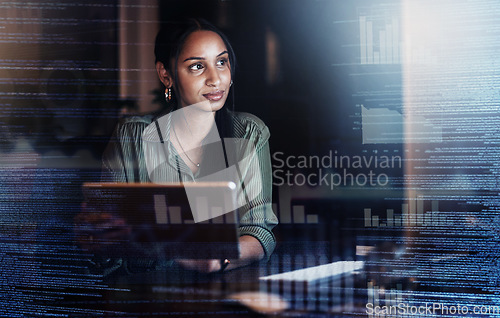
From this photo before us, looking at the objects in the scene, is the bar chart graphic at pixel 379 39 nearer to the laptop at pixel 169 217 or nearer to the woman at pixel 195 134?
the woman at pixel 195 134

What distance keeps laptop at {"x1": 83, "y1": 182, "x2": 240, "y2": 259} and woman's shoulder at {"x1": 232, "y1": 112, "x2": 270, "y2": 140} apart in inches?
5.5

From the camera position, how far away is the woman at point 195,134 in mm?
1093

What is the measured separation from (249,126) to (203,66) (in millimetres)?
193

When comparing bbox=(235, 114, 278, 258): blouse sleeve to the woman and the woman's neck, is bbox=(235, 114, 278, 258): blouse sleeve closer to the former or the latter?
the woman

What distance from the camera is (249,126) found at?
3.66 feet

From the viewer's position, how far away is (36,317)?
1208mm

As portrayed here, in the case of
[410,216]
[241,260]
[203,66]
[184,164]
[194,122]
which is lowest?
[241,260]

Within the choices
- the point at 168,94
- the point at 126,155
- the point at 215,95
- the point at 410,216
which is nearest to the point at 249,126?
the point at 215,95

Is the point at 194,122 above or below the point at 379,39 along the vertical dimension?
below

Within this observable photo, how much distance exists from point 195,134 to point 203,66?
7.0 inches

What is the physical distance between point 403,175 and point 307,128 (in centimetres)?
26

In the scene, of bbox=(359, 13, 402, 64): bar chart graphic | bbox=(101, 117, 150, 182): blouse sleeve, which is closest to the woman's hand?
bbox=(101, 117, 150, 182): blouse sleeve

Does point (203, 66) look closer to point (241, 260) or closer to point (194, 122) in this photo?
point (194, 122)

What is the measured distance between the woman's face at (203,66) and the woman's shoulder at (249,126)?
8 cm
